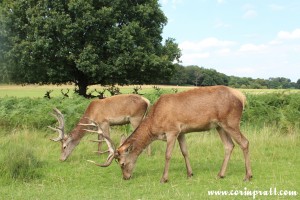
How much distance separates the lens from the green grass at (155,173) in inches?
292

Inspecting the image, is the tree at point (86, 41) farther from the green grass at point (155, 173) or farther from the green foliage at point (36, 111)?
the green grass at point (155, 173)

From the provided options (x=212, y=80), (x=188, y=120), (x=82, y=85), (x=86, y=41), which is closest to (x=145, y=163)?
(x=188, y=120)

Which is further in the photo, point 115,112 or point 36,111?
point 36,111

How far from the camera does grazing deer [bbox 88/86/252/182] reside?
8.08m

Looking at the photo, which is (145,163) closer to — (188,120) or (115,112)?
(115,112)

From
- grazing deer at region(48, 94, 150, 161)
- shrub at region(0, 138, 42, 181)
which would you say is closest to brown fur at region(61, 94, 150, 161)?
grazing deer at region(48, 94, 150, 161)

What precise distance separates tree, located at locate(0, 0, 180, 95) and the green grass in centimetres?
1013

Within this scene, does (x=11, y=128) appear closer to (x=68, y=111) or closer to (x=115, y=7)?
(x=68, y=111)

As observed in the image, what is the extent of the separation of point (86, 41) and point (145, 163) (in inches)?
558

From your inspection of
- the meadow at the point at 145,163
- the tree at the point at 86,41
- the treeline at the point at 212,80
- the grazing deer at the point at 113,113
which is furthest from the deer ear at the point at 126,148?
the treeline at the point at 212,80

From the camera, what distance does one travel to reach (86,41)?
22891 millimetres

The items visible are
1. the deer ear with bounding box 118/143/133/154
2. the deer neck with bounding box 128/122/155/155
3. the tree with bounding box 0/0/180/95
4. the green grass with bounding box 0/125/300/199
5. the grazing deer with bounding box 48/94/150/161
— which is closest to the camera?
the green grass with bounding box 0/125/300/199

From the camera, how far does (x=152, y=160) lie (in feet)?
34.1

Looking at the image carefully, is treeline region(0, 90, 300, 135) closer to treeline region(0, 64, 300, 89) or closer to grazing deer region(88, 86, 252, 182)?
grazing deer region(88, 86, 252, 182)
